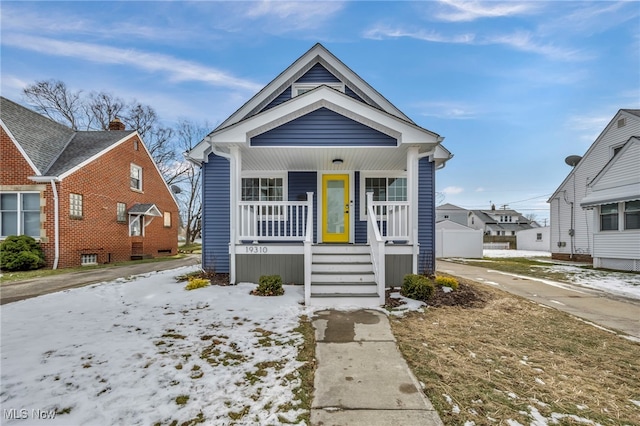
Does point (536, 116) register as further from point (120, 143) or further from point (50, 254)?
point (50, 254)

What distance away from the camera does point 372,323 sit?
14.2ft

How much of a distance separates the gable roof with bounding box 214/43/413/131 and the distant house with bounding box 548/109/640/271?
407 inches

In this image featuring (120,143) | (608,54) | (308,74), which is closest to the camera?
(308,74)

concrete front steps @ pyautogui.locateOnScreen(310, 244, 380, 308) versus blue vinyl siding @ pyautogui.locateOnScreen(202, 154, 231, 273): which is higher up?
blue vinyl siding @ pyautogui.locateOnScreen(202, 154, 231, 273)

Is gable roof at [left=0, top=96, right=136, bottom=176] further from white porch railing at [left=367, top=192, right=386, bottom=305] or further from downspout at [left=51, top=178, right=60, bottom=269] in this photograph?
white porch railing at [left=367, top=192, right=386, bottom=305]

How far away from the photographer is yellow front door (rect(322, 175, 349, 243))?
28.2 feet

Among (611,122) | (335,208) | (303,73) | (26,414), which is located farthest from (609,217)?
(26,414)

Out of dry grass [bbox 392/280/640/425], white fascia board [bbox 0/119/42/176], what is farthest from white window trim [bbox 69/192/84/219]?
dry grass [bbox 392/280/640/425]

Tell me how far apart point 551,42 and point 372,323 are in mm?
12886

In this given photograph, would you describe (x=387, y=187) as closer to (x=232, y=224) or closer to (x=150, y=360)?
(x=232, y=224)

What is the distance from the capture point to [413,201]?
6.44 metres

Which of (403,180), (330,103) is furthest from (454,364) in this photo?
(403,180)

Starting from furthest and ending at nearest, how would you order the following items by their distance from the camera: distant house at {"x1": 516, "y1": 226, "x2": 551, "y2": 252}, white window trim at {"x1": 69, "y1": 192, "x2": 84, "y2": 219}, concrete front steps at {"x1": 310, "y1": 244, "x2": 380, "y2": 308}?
distant house at {"x1": 516, "y1": 226, "x2": 551, "y2": 252}
white window trim at {"x1": 69, "y1": 192, "x2": 84, "y2": 219}
concrete front steps at {"x1": 310, "y1": 244, "x2": 380, "y2": 308}

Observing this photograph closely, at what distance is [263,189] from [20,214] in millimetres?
9885
